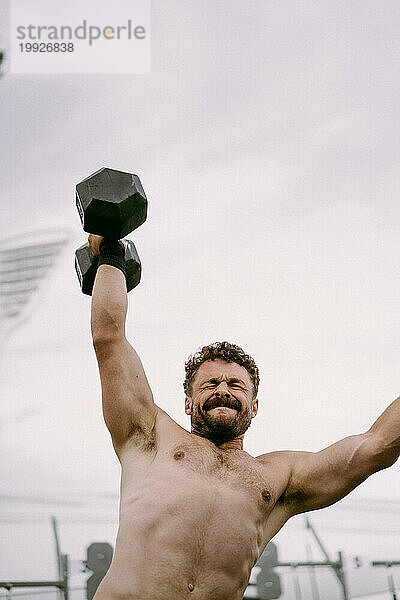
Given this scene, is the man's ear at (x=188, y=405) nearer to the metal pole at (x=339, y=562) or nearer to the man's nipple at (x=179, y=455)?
the man's nipple at (x=179, y=455)

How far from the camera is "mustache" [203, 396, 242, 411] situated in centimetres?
183

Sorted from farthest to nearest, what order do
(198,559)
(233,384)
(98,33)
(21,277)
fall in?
(21,277) < (98,33) < (233,384) < (198,559)

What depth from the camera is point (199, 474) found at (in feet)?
5.49

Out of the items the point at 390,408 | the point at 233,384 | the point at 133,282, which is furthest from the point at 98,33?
the point at 390,408

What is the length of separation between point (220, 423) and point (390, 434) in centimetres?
40

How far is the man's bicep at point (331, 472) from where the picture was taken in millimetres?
1729

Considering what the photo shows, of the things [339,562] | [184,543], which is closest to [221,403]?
[184,543]

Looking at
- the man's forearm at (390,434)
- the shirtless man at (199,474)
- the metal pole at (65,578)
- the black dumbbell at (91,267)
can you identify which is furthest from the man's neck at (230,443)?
the metal pole at (65,578)

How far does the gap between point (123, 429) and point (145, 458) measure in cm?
9

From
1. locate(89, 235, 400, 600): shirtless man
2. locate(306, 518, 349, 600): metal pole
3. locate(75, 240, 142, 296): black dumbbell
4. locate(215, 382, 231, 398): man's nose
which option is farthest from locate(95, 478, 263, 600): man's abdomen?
locate(306, 518, 349, 600): metal pole

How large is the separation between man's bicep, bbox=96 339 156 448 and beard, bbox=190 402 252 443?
0.15 m

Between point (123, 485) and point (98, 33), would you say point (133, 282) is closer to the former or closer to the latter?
point (123, 485)

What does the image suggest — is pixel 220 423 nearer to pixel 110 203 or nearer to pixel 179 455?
pixel 179 455

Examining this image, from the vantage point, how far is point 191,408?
1908 mm
